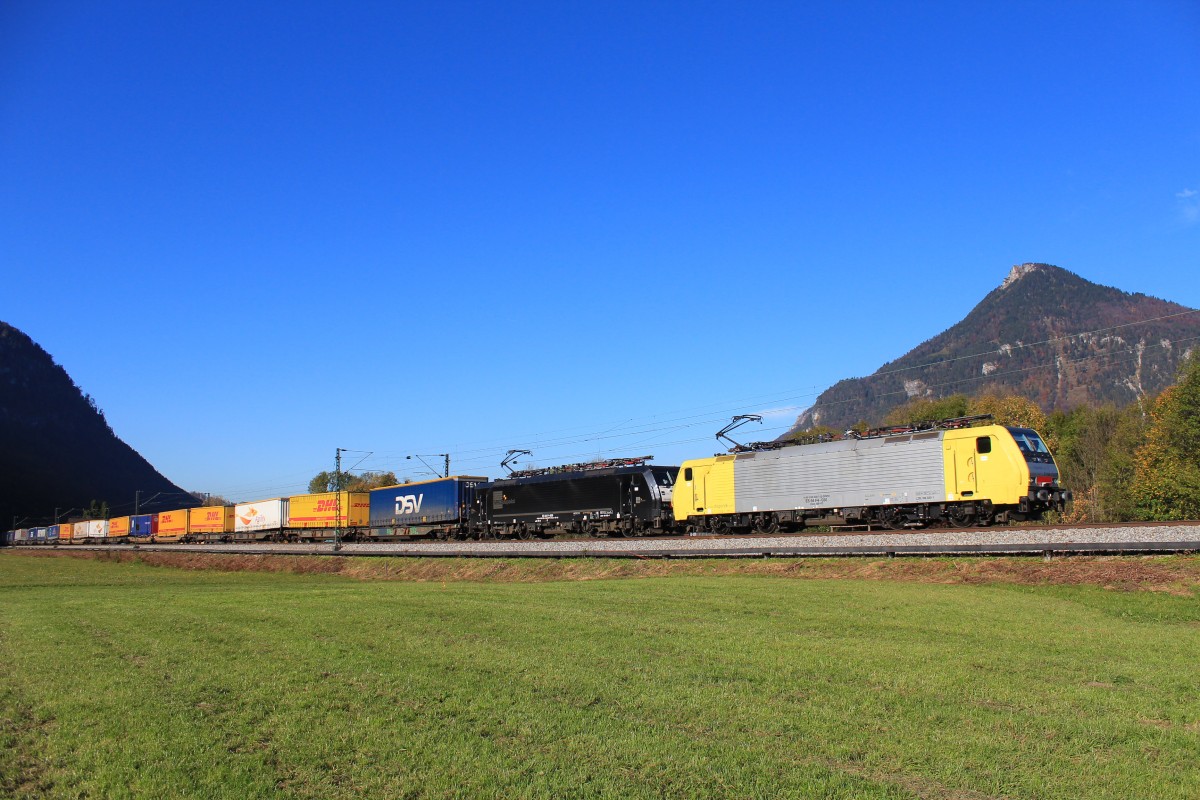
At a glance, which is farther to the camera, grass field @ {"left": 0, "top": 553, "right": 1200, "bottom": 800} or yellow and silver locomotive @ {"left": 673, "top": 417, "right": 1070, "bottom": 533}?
yellow and silver locomotive @ {"left": 673, "top": 417, "right": 1070, "bottom": 533}

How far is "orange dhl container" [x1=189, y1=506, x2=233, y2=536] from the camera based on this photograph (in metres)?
81.5

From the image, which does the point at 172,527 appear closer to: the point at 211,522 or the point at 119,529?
the point at 211,522

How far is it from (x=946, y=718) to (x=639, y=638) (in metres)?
5.33

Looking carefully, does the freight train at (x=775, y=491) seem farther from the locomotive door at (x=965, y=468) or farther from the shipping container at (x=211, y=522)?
the shipping container at (x=211, y=522)

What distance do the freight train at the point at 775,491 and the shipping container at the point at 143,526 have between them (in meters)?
46.2

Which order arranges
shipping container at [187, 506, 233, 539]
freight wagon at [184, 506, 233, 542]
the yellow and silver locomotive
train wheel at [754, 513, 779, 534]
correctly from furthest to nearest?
shipping container at [187, 506, 233, 539] → freight wagon at [184, 506, 233, 542] → train wheel at [754, 513, 779, 534] → the yellow and silver locomotive

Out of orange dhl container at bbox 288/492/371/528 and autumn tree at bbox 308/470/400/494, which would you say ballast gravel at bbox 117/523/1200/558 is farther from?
autumn tree at bbox 308/470/400/494

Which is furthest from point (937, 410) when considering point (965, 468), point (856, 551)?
point (856, 551)

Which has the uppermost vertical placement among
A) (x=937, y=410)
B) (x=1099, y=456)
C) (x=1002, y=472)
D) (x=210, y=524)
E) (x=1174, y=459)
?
(x=937, y=410)

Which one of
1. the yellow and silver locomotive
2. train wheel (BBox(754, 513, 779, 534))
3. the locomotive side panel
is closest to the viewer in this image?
the yellow and silver locomotive

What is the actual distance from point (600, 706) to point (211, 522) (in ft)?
277

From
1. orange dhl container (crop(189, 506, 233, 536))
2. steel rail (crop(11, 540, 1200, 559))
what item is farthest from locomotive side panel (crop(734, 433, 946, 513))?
orange dhl container (crop(189, 506, 233, 536))

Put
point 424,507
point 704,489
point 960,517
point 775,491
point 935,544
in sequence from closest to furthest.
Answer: point 935,544, point 960,517, point 775,491, point 704,489, point 424,507

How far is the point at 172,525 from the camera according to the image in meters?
90.6
